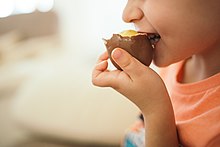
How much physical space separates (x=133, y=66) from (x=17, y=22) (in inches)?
80.8

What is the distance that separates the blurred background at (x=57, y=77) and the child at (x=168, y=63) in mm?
774

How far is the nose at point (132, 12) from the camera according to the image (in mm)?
760

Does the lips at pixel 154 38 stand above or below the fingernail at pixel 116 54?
below

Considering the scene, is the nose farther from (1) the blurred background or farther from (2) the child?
(1) the blurred background

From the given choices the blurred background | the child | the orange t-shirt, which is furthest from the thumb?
the blurred background

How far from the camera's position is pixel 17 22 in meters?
2.62

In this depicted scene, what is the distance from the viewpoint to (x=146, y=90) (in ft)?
2.37

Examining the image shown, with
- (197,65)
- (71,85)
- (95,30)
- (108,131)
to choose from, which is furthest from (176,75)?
(95,30)

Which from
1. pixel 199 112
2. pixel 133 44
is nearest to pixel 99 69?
pixel 133 44

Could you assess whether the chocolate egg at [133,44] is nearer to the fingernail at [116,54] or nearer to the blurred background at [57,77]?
the fingernail at [116,54]

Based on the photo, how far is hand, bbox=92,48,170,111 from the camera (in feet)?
2.30

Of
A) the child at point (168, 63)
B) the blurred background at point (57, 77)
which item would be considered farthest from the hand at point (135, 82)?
the blurred background at point (57, 77)

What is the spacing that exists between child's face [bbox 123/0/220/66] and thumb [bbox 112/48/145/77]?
0.09m

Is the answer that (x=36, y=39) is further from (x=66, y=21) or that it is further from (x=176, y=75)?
(x=176, y=75)
